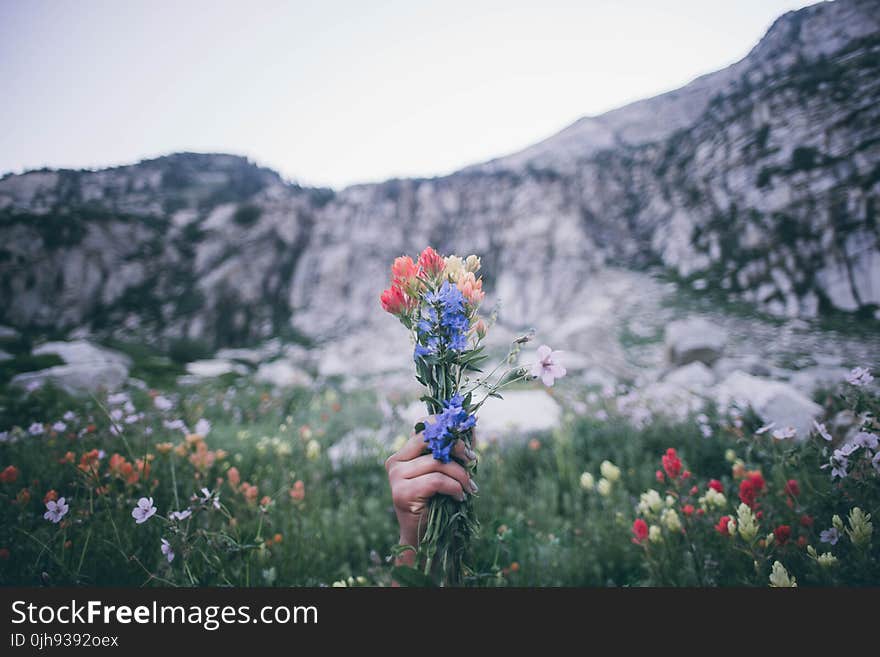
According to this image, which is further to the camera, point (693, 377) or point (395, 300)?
point (693, 377)

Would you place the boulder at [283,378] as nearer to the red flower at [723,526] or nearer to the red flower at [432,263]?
the red flower at [432,263]

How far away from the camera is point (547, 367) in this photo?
1251 mm

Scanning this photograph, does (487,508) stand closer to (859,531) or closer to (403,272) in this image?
(859,531)

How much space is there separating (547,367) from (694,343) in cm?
746

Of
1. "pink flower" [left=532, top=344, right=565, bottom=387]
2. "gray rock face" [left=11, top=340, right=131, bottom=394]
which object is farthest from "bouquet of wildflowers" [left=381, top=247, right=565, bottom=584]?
"gray rock face" [left=11, top=340, right=131, bottom=394]

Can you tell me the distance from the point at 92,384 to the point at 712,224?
686 inches

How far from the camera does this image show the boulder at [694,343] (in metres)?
6.65

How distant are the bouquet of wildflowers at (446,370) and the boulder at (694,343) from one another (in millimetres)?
7299

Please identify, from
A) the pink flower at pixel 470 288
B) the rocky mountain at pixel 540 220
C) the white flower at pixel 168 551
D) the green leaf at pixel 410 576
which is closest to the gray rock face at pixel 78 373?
the rocky mountain at pixel 540 220

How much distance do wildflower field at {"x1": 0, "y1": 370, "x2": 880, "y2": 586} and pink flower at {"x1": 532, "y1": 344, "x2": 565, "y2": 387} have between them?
0.69 metres

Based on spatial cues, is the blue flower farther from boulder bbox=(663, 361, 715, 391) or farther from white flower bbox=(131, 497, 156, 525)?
boulder bbox=(663, 361, 715, 391)

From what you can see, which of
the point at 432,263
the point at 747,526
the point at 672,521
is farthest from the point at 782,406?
the point at 432,263

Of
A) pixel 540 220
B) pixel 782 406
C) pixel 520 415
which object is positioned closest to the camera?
pixel 782 406

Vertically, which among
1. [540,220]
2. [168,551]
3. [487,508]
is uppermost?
[540,220]
